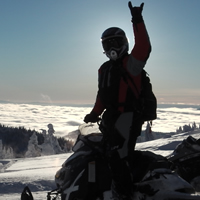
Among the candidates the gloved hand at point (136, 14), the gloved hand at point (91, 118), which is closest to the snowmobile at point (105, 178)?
the gloved hand at point (91, 118)

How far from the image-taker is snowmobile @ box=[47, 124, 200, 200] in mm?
3025

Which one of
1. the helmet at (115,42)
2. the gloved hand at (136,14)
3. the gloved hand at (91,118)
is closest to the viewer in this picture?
the gloved hand at (136,14)

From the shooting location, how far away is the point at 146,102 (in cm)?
313

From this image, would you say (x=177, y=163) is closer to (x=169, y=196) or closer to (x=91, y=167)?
(x=169, y=196)

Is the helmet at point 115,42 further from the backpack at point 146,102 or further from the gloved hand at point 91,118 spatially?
the gloved hand at point 91,118

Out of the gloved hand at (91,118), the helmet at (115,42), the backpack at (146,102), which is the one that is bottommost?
the gloved hand at (91,118)

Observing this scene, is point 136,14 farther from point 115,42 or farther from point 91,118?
point 91,118

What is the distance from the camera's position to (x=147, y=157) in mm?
3291

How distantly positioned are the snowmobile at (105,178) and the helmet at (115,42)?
1.09 meters

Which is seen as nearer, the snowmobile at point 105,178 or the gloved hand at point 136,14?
the gloved hand at point 136,14

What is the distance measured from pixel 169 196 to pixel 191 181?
105cm

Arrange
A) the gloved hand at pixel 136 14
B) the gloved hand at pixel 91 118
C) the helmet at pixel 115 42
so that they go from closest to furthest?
the gloved hand at pixel 136 14 < the helmet at pixel 115 42 < the gloved hand at pixel 91 118

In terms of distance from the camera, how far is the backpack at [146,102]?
309cm

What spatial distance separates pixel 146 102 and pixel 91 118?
3.30 ft
